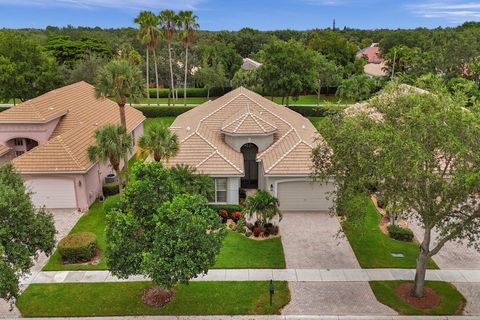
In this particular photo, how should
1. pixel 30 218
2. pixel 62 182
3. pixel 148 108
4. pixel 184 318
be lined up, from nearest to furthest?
pixel 30 218
pixel 184 318
pixel 62 182
pixel 148 108

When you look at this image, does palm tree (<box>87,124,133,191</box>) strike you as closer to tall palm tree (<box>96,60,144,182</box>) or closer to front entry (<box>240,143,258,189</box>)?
tall palm tree (<box>96,60,144,182</box>)

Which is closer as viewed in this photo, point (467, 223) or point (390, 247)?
point (467, 223)

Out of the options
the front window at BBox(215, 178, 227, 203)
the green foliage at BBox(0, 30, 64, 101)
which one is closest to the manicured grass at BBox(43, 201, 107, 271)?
the front window at BBox(215, 178, 227, 203)

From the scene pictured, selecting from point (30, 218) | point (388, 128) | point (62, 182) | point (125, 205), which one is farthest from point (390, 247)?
point (62, 182)

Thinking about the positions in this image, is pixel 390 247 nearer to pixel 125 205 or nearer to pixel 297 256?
pixel 297 256

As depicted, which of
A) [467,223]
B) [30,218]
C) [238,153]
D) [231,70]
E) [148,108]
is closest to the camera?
[467,223]

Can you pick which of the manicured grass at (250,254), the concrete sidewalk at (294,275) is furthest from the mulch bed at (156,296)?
the manicured grass at (250,254)

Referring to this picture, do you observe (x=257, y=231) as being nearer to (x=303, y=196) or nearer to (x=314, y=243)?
(x=314, y=243)
